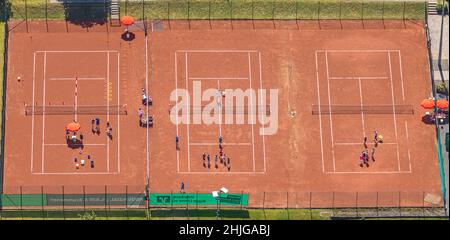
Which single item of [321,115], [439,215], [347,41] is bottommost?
[439,215]

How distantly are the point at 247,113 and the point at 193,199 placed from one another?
12.6m

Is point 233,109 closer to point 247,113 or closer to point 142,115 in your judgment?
point 247,113

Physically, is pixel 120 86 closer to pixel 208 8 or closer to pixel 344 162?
pixel 208 8

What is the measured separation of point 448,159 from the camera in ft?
424

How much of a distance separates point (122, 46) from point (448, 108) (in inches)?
1607

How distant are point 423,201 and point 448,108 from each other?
12254 mm

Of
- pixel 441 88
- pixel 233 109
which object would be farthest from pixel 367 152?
pixel 233 109

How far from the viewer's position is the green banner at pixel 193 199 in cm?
12619

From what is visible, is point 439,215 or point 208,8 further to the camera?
point 208,8

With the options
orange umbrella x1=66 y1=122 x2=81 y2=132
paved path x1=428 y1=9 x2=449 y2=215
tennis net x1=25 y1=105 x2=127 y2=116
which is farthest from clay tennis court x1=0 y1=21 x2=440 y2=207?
orange umbrella x1=66 y1=122 x2=81 y2=132

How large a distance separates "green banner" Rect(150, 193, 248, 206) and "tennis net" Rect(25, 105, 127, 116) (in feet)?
37.9

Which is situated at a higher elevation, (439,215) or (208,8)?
(208,8)

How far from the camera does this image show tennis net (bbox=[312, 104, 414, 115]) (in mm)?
130750

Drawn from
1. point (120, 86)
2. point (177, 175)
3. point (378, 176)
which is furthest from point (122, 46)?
point (378, 176)
